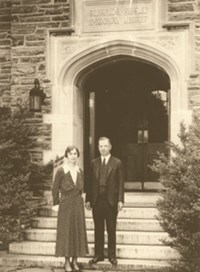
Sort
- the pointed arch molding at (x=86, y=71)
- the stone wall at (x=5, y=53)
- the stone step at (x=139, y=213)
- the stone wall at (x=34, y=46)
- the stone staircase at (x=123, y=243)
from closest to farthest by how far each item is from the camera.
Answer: the stone staircase at (x=123, y=243) < the stone step at (x=139, y=213) < the pointed arch molding at (x=86, y=71) < the stone wall at (x=34, y=46) < the stone wall at (x=5, y=53)

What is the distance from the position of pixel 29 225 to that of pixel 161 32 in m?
3.84

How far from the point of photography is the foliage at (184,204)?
6711 millimetres

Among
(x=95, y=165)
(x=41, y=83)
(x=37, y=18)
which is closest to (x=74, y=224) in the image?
(x=95, y=165)

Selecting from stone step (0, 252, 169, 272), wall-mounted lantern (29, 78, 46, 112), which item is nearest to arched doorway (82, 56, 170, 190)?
wall-mounted lantern (29, 78, 46, 112)

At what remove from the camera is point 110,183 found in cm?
726

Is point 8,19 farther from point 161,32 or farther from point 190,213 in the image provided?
point 190,213

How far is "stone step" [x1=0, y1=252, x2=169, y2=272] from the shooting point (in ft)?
24.2

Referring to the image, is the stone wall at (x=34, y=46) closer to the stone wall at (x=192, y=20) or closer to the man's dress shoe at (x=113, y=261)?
the stone wall at (x=192, y=20)

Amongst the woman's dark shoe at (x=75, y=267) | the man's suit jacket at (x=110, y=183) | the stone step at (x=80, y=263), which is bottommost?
the stone step at (x=80, y=263)

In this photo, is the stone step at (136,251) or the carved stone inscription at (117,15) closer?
the stone step at (136,251)

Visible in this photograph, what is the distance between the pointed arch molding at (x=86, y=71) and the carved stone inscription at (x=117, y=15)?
0.93ft

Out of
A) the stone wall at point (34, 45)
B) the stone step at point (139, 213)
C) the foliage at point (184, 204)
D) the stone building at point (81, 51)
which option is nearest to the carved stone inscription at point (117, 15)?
the stone building at point (81, 51)

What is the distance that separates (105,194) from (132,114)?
409 centimetres

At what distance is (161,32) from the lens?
9398mm
